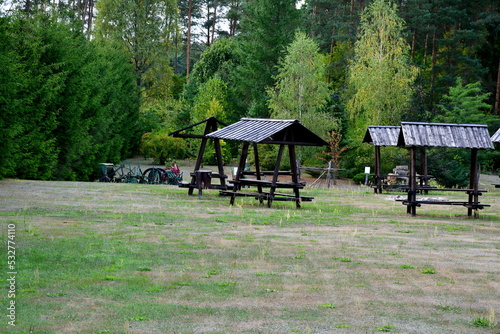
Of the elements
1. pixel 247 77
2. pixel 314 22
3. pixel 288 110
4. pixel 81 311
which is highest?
pixel 314 22

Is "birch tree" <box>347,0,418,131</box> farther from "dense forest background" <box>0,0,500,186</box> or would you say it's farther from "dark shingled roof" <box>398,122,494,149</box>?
"dark shingled roof" <box>398,122,494,149</box>

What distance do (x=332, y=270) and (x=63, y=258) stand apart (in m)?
3.75

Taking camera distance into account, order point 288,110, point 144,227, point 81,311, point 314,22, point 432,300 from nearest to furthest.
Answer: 1. point 81,311
2. point 432,300
3. point 144,227
4. point 288,110
5. point 314,22

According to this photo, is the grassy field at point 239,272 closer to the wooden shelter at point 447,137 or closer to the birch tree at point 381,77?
the wooden shelter at point 447,137

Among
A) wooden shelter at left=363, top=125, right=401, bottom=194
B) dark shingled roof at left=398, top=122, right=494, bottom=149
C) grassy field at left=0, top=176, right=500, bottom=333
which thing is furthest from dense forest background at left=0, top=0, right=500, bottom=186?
dark shingled roof at left=398, top=122, right=494, bottom=149

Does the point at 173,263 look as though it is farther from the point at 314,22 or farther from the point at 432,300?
the point at 314,22

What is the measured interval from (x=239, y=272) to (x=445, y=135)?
10.3 metres

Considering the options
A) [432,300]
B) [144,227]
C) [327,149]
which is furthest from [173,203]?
[327,149]

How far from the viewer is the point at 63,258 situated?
9156mm

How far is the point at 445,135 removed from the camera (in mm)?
→ 17344

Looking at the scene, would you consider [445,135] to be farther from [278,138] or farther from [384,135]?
[384,135]

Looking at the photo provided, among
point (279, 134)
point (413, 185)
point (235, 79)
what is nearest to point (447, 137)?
point (413, 185)

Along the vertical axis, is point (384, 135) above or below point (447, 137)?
above

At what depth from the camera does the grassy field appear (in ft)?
21.5
